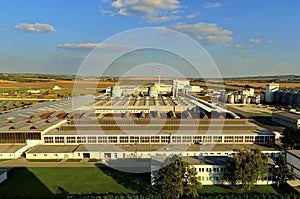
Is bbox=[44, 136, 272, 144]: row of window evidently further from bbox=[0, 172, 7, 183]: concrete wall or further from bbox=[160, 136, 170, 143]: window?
bbox=[0, 172, 7, 183]: concrete wall

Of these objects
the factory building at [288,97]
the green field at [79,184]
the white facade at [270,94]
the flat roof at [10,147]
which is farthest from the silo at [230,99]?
the flat roof at [10,147]

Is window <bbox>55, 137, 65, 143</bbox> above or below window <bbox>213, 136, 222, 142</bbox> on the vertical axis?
below

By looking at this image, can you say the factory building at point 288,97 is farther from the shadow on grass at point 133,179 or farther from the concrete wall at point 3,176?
the concrete wall at point 3,176

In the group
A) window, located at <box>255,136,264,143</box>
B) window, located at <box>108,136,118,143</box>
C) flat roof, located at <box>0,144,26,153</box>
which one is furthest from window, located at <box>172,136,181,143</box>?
flat roof, located at <box>0,144,26,153</box>

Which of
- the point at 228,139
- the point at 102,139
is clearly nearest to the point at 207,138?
the point at 228,139

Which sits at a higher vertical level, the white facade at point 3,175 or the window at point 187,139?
the window at point 187,139

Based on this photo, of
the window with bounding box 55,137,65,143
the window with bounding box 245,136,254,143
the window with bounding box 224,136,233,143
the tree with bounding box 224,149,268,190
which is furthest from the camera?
the window with bounding box 55,137,65,143

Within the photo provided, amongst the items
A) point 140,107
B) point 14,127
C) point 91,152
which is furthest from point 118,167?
point 140,107
